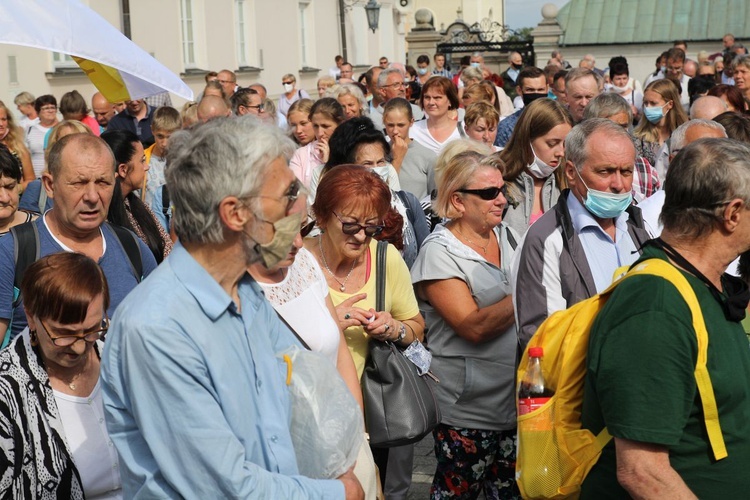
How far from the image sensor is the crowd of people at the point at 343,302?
2631mm

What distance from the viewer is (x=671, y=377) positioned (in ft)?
9.17

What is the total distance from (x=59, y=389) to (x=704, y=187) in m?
2.16

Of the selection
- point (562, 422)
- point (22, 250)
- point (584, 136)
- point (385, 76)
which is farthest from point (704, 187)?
point (385, 76)

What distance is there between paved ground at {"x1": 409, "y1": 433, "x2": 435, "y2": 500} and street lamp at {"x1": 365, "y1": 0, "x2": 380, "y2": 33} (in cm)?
2953

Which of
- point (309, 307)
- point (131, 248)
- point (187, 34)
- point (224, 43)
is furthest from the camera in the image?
point (224, 43)

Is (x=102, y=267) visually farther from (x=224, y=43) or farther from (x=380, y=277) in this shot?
(x=224, y=43)

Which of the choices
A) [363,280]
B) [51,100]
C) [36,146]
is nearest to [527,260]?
[363,280]

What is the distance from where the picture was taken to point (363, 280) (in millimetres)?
4660

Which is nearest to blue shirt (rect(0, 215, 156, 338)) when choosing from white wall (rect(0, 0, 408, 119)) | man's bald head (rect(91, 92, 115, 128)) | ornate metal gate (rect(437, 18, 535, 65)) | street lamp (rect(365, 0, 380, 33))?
man's bald head (rect(91, 92, 115, 128))

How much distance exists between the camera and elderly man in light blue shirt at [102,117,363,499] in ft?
8.34

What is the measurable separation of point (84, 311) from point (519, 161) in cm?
299

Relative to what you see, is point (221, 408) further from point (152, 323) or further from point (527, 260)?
point (527, 260)

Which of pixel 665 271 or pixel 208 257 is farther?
pixel 665 271

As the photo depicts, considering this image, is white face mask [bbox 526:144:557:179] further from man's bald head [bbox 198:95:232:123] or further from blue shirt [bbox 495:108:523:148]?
man's bald head [bbox 198:95:232:123]
